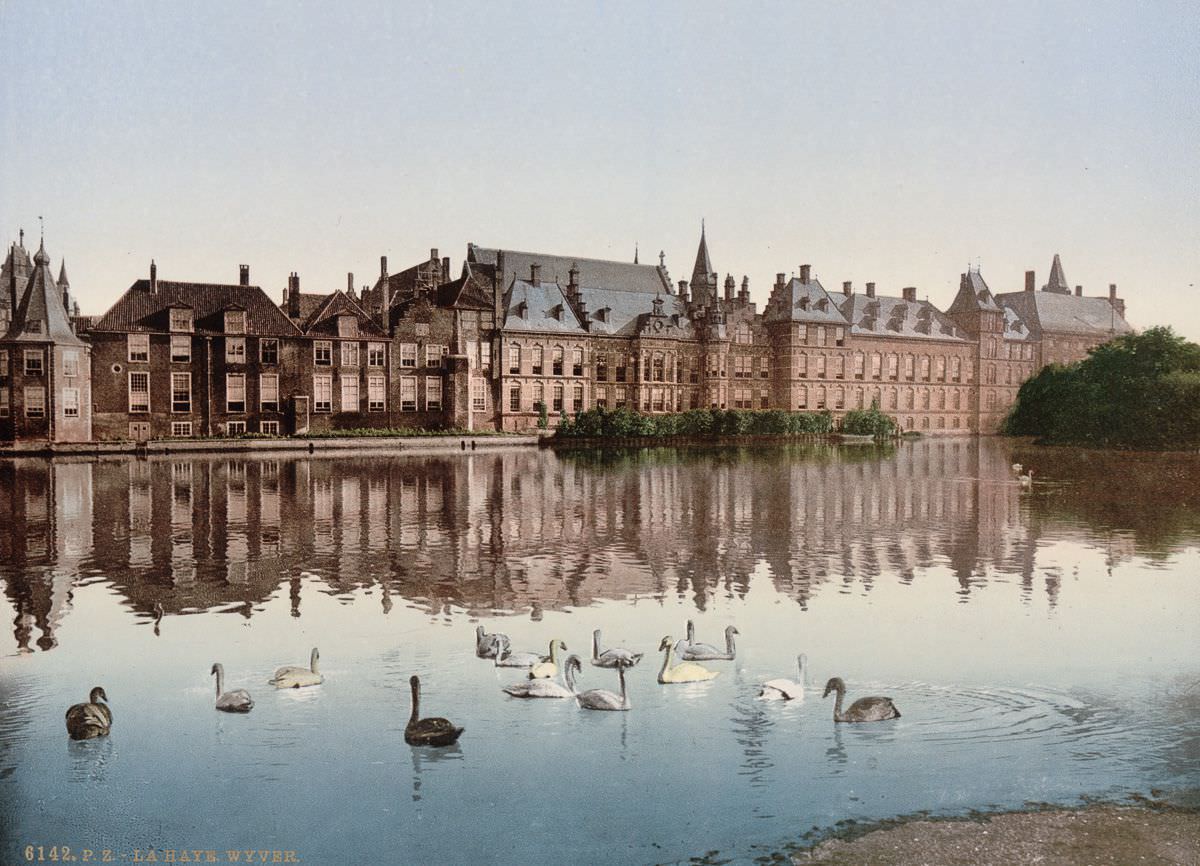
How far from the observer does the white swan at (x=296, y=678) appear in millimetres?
9062

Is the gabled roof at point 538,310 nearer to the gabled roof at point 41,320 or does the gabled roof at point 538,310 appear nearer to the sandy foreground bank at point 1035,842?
the gabled roof at point 41,320

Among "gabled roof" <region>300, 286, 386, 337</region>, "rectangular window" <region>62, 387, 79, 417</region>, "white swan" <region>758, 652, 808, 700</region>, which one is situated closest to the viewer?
"white swan" <region>758, 652, 808, 700</region>

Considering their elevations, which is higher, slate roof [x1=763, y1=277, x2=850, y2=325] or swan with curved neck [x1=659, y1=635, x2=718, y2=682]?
slate roof [x1=763, y1=277, x2=850, y2=325]

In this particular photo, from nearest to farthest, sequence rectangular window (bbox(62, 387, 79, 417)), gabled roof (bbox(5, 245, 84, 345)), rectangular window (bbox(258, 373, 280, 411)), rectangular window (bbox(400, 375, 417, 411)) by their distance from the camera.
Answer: gabled roof (bbox(5, 245, 84, 345)), rectangular window (bbox(62, 387, 79, 417)), rectangular window (bbox(258, 373, 280, 411)), rectangular window (bbox(400, 375, 417, 411))

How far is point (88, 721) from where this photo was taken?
25.6 ft

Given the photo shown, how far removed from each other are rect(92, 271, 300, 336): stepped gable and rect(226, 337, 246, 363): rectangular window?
0.69 metres

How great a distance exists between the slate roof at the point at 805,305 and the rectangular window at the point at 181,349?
38017 millimetres

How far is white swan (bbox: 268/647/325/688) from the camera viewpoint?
9062mm

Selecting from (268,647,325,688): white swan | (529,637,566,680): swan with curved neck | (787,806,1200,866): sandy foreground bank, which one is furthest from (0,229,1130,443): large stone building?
(787,806,1200,866): sandy foreground bank

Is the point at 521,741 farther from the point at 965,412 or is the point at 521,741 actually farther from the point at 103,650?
the point at 965,412

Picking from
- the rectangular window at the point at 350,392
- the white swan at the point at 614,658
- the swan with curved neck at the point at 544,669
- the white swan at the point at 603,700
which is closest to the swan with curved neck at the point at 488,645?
the swan with curved neck at the point at 544,669

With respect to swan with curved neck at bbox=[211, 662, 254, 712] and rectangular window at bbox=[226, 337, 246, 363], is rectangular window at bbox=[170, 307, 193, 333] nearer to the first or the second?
rectangular window at bbox=[226, 337, 246, 363]

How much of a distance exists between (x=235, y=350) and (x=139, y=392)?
5.24 metres

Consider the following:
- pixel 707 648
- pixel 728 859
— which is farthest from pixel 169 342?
pixel 728 859
